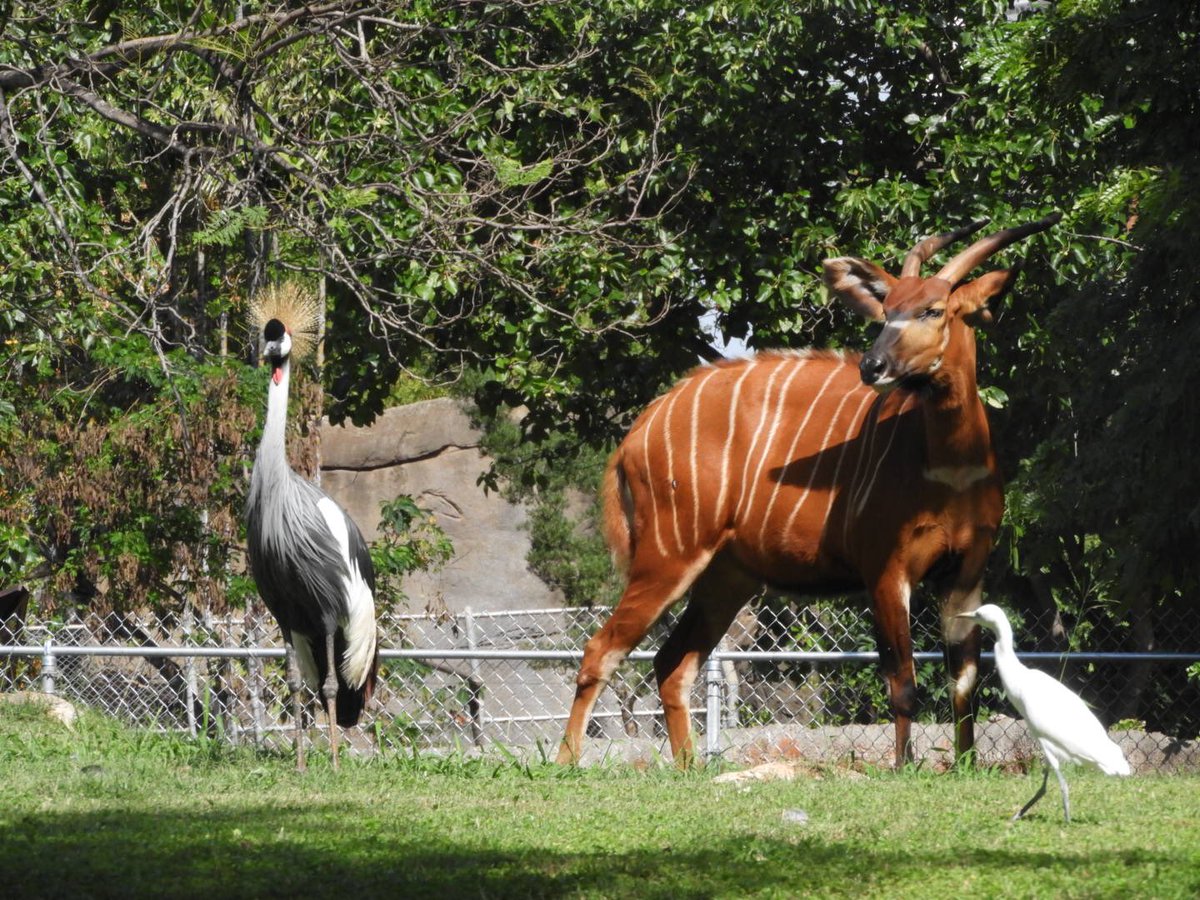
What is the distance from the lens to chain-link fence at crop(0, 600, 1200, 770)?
29.1 feet

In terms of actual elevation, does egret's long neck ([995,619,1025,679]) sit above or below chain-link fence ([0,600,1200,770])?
above

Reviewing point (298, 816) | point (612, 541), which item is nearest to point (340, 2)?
point (612, 541)

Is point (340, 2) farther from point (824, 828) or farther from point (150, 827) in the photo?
point (824, 828)

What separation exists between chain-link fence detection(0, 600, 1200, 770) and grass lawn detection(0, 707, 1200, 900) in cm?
114

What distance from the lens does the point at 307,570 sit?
25.4 feet

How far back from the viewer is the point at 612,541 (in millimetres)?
8461

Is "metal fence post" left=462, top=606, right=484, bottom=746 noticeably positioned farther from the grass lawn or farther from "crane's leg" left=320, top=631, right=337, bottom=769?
the grass lawn

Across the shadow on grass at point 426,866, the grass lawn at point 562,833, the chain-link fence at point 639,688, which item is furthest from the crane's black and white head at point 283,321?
the shadow on grass at point 426,866

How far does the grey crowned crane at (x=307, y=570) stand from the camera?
7.72 meters

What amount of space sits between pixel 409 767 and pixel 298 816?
148cm

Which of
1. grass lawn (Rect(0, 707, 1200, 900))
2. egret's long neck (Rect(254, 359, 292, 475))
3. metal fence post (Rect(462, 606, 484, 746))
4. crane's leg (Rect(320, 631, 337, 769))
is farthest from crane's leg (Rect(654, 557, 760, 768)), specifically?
metal fence post (Rect(462, 606, 484, 746))

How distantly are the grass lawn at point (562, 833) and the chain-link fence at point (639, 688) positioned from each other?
3.73ft

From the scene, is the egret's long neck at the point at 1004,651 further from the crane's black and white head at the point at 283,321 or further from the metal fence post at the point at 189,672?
the metal fence post at the point at 189,672

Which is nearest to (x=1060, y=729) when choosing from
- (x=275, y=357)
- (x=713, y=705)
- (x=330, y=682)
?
(x=713, y=705)
